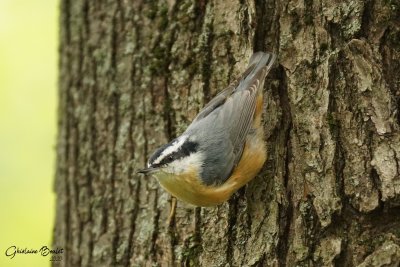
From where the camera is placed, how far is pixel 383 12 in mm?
2998

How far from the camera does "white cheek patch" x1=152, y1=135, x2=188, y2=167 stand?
328 cm

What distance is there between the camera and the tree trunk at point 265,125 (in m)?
2.88

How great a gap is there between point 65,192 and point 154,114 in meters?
0.84

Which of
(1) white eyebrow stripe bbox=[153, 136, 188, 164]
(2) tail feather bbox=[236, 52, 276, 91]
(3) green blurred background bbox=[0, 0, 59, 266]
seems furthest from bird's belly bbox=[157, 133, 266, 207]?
(3) green blurred background bbox=[0, 0, 59, 266]

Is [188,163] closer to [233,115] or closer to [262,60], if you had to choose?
[233,115]

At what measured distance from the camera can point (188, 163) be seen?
11.6 feet

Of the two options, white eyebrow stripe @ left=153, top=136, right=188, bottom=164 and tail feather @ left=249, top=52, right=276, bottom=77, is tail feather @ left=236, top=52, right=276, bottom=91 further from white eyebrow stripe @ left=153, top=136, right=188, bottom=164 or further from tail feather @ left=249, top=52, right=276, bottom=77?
white eyebrow stripe @ left=153, top=136, right=188, bottom=164

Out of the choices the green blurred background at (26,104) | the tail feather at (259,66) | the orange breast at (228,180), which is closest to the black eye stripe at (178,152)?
the orange breast at (228,180)

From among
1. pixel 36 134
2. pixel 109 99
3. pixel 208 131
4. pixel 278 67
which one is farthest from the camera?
pixel 36 134

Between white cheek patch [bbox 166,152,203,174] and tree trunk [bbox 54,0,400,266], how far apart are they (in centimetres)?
19

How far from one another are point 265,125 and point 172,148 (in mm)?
510

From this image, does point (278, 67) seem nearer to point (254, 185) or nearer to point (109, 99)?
point (254, 185)

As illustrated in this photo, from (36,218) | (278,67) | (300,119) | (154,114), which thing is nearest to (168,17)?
(154,114)

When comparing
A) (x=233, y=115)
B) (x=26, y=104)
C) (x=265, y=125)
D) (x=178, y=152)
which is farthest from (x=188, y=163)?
(x=26, y=104)
